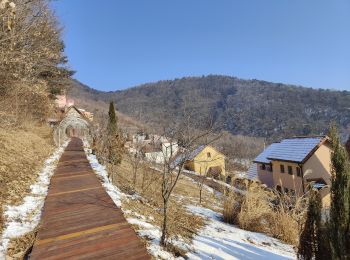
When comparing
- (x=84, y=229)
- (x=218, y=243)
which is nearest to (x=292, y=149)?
(x=218, y=243)

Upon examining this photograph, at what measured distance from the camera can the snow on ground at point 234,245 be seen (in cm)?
557

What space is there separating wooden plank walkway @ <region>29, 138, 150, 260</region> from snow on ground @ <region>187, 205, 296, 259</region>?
1.18 metres

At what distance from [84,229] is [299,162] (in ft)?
70.3

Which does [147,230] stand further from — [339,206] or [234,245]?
[339,206]

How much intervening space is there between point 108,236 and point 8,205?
2.88 m

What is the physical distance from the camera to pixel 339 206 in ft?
13.6

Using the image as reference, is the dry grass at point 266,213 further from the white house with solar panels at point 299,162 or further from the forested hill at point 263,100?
the forested hill at point 263,100

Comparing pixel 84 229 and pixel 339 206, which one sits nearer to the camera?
pixel 339 206

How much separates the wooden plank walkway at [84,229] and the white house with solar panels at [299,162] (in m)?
16.1

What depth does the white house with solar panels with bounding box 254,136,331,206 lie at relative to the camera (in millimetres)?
23578

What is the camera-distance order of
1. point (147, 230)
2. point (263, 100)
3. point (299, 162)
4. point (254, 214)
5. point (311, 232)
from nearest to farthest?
1. point (311, 232)
2. point (147, 230)
3. point (254, 214)
4. point (299, 162)
5. point (263, 100)

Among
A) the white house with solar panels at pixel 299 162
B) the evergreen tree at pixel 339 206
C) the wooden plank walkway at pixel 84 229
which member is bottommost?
the white house with solar panels at pixel 299 162

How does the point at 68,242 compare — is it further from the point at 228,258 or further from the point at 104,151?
the point at 104,151

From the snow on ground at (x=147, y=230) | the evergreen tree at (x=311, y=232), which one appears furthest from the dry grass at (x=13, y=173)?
the evergreen tree at (x=311, y=232)
